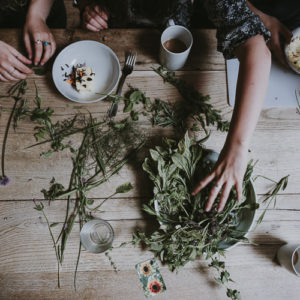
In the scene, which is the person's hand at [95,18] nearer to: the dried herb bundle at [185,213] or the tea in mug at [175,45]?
the tea in mug at [175,45]

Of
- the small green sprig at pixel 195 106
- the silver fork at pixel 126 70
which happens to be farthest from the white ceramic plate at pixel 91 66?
the small green sprig at pixel 195 106

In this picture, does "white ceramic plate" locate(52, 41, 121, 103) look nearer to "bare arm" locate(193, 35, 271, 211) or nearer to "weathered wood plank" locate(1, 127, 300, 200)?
"weathered wood plank" locate(1, 127, 300, 200)

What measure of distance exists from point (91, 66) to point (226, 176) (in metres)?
0.58

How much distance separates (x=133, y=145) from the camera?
2.72 feet

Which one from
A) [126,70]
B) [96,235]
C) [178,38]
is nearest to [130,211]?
[96,235]

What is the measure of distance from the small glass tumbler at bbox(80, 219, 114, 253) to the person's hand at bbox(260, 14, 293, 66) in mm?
825

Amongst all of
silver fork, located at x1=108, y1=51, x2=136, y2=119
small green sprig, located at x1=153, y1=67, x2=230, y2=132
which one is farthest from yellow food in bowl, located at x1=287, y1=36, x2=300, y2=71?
silver fork, located at x1=108, y1=51, x2=136, y2=119

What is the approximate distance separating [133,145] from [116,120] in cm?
10

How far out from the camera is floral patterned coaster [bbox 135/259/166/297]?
2.50 feet

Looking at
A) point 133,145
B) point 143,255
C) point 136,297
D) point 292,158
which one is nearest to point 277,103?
point 292,158

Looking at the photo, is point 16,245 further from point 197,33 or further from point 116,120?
point 197,33

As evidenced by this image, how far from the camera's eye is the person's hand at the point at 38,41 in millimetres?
840

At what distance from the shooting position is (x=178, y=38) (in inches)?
32.3

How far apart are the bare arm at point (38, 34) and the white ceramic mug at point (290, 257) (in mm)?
974
